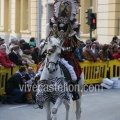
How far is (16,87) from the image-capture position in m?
13.6

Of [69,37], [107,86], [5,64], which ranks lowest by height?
[107,86]

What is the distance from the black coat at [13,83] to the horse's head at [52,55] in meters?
5.13

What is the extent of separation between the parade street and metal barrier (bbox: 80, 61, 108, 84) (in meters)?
2.01

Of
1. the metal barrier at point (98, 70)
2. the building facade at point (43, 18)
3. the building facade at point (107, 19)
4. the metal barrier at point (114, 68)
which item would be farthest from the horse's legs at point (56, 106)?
the building facade at point (107, 19)

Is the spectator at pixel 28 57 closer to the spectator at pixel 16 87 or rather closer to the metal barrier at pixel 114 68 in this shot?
the spectator at pixel 16 87

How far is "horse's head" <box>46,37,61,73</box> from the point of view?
8.41 metres

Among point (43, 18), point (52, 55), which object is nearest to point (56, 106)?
point (52, 55)

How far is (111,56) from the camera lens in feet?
59.9

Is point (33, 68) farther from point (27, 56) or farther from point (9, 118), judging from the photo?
point (9, 118)

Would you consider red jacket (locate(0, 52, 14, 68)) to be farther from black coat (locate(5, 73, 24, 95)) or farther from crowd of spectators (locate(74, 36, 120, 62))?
crowd of spectators (locate(74, 36, 120, 62))

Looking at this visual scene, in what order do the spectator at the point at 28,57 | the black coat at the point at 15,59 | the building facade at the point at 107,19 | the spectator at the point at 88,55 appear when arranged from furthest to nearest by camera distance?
the building facade at the point at 107,19 < the spectator at the point at 88,55 < the spectator at the point at 28,57 < the black coat at the point at 15,59

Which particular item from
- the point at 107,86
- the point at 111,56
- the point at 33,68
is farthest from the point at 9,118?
the point at 111,56

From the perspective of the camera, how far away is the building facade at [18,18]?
3419cm

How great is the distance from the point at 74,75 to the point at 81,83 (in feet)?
2.80
